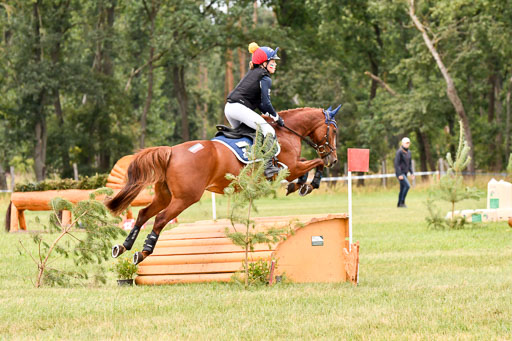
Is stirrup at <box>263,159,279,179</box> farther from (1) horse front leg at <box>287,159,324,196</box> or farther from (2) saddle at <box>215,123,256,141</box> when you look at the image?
(1) horse front leg at <box>287,159,324,196</box>

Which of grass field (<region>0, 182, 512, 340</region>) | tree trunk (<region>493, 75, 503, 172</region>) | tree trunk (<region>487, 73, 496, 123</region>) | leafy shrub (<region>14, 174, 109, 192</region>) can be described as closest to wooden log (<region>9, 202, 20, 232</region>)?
leafy shrub (<region>14, 174, 109, 192</region>)

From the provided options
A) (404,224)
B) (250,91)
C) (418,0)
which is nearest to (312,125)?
(250,91)

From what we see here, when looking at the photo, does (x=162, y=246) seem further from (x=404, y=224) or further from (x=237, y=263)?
(x=404, y=224)

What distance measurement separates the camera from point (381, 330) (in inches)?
227

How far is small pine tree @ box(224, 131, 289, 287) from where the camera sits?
781 cm

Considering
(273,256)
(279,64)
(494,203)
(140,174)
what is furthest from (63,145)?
(273,256)

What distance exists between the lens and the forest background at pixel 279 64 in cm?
3538

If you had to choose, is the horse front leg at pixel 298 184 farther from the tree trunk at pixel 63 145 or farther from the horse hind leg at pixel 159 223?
the tree trunk at pixel 63 145

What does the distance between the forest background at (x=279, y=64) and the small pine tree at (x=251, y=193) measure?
2581 centimetres

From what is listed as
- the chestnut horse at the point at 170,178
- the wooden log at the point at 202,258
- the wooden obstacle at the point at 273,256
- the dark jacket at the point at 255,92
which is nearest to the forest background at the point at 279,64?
the dark jacket at the point at 255,92

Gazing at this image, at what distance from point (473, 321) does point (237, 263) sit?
9.94ft

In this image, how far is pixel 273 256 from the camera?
332 inches

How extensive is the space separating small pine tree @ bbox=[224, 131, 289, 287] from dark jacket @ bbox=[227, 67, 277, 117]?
1.49 meters

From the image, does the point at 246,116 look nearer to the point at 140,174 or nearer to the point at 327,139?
the point at 327,139
